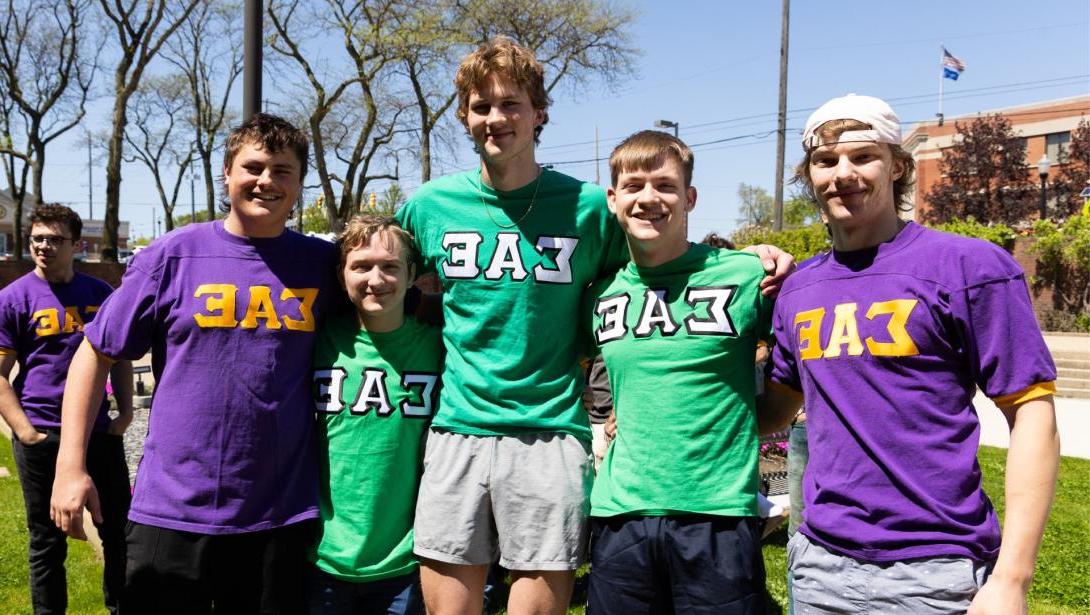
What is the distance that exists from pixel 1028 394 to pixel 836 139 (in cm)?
81

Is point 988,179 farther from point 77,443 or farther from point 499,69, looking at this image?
point 77,443

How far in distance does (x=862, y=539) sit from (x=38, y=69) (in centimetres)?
3172

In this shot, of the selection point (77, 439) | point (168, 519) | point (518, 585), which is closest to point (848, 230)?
point (518, 585)

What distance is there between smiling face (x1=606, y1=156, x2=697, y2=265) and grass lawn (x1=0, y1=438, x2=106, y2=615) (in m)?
3.99

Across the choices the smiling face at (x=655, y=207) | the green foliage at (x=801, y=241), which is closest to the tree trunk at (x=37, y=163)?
the green foliage at (x=801, y=241)

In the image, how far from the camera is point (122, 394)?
4.68 m

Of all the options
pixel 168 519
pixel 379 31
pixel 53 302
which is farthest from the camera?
pixel 379 31

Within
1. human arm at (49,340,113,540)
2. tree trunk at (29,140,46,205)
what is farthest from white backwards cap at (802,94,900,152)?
tree trunk at (29,140,46,205)

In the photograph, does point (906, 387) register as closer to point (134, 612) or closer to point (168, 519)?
point (168, 519)

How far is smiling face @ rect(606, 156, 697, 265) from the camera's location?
2594 mm

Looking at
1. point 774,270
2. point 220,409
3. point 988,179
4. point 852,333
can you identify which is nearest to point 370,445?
point 220,409

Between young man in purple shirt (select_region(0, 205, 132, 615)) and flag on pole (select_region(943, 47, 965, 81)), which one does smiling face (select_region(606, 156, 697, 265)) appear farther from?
flag on pole (select_region(943, 47, 965, 81))

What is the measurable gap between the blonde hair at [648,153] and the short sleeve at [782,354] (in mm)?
569

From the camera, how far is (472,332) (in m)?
2.71
